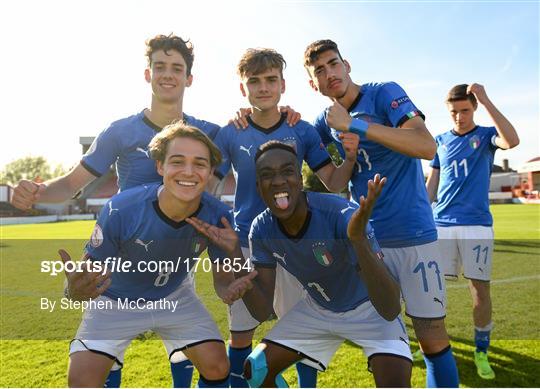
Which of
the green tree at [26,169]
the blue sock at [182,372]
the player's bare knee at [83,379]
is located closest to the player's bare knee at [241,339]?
Answer: the blue sock at [182,372]

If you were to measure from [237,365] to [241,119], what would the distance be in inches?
77.7

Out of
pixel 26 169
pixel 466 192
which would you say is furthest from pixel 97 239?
pixel 26 169

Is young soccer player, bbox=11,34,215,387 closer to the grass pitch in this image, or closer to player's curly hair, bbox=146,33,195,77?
player's curly hair, bbox=146,33,195,77

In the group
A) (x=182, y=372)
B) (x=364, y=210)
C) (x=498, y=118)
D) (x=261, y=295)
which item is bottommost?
(x=182, y=372)

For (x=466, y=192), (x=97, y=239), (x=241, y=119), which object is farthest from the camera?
(x=466, y=192)

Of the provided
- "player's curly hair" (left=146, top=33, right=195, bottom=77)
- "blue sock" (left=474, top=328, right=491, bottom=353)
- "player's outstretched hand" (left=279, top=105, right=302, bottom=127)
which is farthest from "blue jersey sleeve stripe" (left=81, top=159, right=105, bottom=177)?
"blue sock" (left=474, top=328, right=491, bottom=353)

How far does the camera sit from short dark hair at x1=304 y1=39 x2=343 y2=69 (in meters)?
3.19

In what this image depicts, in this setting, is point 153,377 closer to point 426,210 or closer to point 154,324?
point 154,324

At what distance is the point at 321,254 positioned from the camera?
2.90 metres

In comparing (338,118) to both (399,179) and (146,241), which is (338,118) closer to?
(399,179)

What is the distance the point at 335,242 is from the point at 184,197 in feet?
3.49

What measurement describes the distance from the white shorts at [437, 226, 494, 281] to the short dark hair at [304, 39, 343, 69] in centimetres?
239

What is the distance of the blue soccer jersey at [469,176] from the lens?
444 cm

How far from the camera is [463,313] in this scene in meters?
5.80
